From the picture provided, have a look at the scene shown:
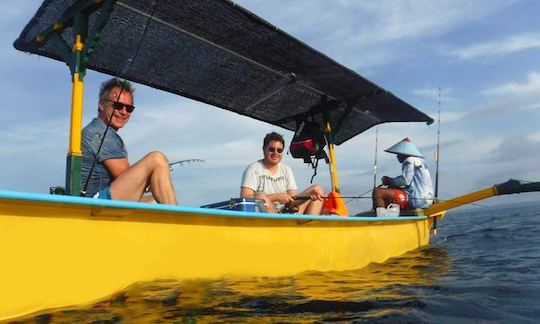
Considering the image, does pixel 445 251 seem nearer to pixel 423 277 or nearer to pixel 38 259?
pixel 423 277

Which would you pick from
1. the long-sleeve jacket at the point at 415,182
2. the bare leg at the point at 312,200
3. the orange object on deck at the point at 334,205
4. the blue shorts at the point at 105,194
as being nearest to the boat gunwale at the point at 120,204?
the blue shorts at the point at 105,194

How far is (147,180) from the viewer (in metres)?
4.00

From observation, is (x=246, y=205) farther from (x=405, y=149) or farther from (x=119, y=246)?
(x=405, y=149)

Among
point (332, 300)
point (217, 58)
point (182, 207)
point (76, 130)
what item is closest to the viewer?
point (182, 207)

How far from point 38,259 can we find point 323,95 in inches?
217

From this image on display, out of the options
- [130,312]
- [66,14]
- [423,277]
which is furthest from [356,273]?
[66,14]

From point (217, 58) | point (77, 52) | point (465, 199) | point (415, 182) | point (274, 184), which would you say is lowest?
point (465, 199)

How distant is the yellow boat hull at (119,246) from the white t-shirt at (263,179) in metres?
1.27

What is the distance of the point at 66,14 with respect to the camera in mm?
4246

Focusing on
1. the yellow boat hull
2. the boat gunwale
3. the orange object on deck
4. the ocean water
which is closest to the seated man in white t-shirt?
the orange object on deck

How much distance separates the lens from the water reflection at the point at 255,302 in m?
2.96

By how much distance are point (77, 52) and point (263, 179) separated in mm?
2894

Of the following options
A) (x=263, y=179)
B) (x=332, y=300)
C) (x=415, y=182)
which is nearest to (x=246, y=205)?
(x=332, y=300)

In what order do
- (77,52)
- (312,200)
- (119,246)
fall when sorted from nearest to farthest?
(119,246) < (77,52) < (312,200)
